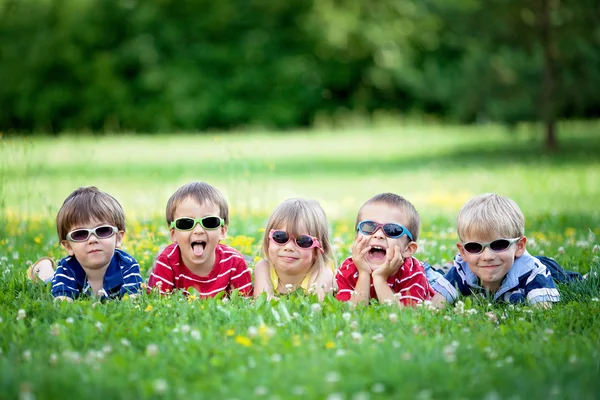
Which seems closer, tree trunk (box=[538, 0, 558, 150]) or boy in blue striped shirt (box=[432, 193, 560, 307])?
boy in blue striped shirt (box=[432, 193, 560, 307])

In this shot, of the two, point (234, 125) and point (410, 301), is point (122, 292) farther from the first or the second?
point (234, 125)

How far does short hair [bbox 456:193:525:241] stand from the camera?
5.43 metres

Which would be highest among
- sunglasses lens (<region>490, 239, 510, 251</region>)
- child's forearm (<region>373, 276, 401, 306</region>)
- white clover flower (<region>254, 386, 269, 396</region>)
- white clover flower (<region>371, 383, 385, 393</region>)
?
sunglasses lens (<region>490, 239, 510, 251</region>)

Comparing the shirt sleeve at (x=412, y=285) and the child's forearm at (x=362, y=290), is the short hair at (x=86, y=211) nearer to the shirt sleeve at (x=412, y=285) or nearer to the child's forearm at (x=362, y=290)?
the child's forearm at (x=362, y=290)

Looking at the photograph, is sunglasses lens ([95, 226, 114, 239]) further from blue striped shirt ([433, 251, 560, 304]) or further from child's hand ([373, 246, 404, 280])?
blue striped shirt ([433, 251, 560, 304])

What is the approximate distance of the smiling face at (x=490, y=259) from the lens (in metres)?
5.44

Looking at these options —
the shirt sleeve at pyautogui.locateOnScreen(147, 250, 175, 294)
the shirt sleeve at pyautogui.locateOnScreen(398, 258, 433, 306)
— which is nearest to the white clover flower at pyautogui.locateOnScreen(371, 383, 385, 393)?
the shirt sleeve at pyautogui.locateOnScreen(398, 258, 433, 306)

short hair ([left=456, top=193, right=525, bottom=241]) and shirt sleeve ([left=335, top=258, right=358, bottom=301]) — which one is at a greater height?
short hair ([left=456, top=193, right=525, bottom=241])

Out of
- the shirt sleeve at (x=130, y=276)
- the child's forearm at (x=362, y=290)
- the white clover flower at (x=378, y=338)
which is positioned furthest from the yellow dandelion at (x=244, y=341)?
the shirt sleeve at (x=130, y=276)

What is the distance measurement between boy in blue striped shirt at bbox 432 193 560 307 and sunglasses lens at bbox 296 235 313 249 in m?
0.96

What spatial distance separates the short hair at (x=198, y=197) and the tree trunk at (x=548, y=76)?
14768mm

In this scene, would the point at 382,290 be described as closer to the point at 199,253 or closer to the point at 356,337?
the point at 356,337

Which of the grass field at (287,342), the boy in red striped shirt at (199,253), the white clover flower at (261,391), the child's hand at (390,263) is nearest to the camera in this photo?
the white clover flower at (261,391)

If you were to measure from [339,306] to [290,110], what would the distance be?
30.8 m
